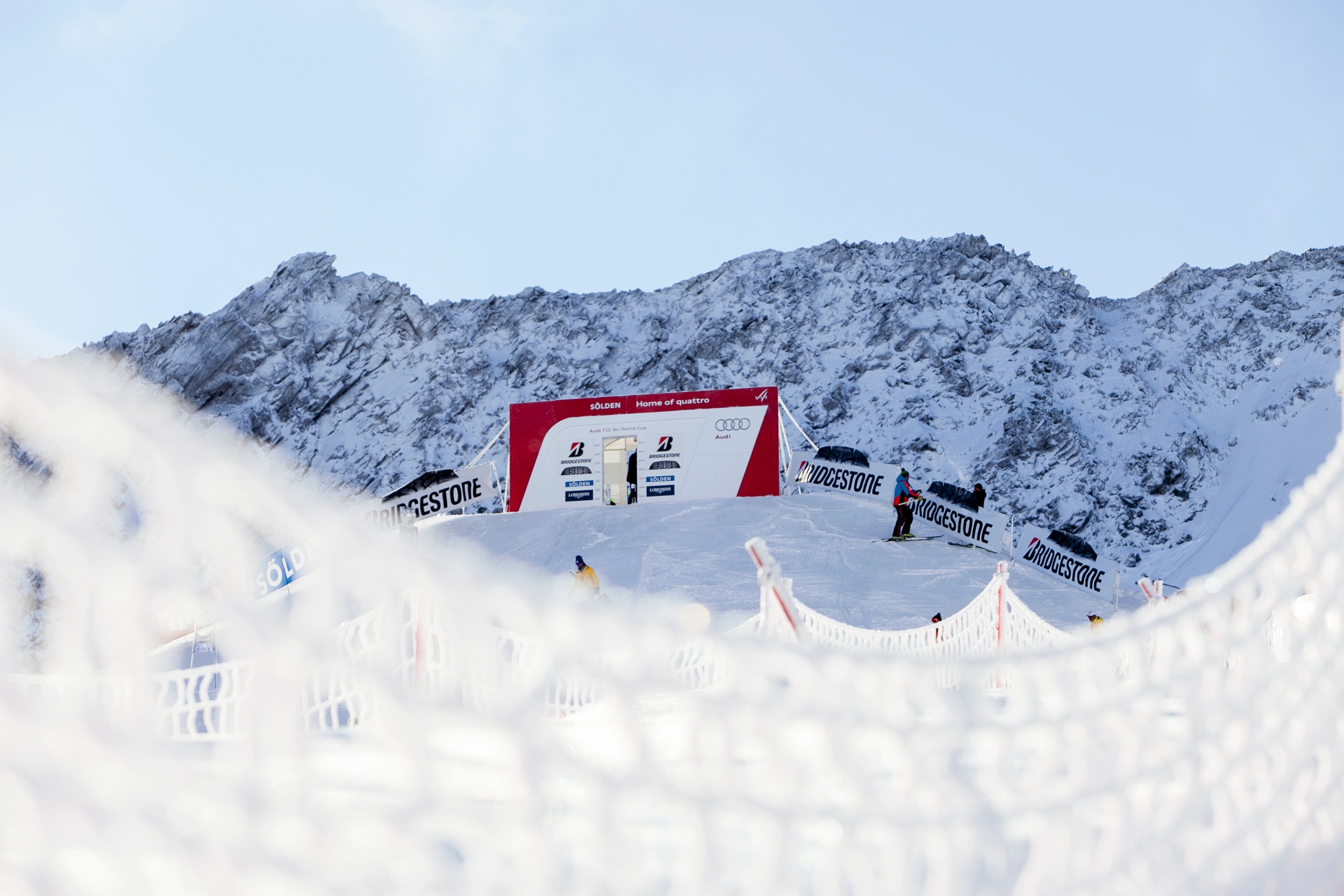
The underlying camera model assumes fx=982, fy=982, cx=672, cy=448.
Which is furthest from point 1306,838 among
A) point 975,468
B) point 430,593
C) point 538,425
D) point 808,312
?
point 808,312

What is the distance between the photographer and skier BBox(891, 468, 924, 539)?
16562 millimetres

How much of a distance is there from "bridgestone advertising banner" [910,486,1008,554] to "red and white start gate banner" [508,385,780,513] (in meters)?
3.13

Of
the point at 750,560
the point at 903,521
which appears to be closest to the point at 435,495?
the point at 750,560

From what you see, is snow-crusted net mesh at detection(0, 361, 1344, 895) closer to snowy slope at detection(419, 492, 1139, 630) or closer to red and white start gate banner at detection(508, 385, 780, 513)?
snowy slope at detection(419, 492, 1139, 630)

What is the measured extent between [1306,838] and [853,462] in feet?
58.6

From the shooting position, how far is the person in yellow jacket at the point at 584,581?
1034 centimetres

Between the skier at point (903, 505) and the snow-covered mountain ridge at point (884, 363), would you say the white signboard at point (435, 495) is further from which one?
the snow-covered mountain ridge at point (884, 363)

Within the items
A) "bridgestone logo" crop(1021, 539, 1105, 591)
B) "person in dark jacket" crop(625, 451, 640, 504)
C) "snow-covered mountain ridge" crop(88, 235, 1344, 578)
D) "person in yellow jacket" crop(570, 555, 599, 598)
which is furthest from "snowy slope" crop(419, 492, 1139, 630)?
"snow-covered mountain ridge" crop(88, 235, 1344, 578)

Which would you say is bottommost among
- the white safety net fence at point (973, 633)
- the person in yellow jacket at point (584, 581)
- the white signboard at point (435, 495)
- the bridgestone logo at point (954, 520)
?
the white safety net fence at point (973, 633)

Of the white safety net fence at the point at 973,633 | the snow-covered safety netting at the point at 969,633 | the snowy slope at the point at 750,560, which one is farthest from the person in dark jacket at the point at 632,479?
the white safety net fence at the point at 973,633

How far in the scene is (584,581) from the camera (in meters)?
10.4

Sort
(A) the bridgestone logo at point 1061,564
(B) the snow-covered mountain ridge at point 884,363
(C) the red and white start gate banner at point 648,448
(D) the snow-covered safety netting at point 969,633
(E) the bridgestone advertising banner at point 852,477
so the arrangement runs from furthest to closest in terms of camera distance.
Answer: (B) the snow-covered mountain ridge at point 884,363 → (E) the bridgestone advertising banner at point 852,477 → (C) the red and white start gate banner at point 648,448 → (A) the bridgestone logo at point 1061,564 → (D) the snow-covered safety netting at point 969,633

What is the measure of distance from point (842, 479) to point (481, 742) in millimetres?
18939

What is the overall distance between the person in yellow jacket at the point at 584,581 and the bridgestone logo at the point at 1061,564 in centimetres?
967
